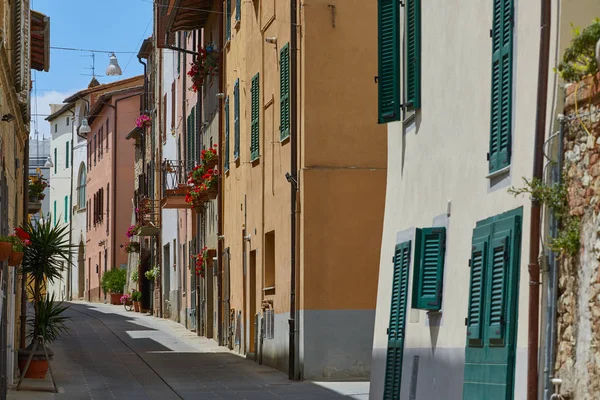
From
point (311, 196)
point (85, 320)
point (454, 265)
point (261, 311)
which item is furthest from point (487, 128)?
point (85, 320)

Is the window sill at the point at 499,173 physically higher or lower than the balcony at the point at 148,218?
higher

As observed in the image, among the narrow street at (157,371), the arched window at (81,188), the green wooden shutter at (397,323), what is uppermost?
the green wooden shutter at (397,323)

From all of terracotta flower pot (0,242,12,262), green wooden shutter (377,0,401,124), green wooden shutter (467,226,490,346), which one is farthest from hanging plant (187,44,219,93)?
green wooden shutter (467,226,490,346)

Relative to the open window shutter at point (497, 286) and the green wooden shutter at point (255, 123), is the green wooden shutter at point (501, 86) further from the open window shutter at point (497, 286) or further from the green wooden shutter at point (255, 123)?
the green wooden shutter at point (255, 123)

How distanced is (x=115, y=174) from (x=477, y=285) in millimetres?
47517

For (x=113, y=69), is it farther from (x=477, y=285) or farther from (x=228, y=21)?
(x=477, y=285)

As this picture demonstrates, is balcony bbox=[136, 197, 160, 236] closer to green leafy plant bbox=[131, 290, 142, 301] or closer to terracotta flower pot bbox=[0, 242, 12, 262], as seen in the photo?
green leafy plant bbox=[131, 290, 142, 301]

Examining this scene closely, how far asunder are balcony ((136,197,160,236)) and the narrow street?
9.55 meters

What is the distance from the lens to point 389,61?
581 inches

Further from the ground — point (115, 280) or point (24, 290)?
point (24, 290)

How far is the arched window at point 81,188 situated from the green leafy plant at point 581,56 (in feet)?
202

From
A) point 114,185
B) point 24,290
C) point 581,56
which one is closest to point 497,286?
point 581,56

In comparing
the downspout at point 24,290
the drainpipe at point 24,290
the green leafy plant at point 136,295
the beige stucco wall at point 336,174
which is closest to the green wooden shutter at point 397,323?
the beige stucco wall at point 336,174

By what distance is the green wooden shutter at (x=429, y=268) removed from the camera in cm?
1265
